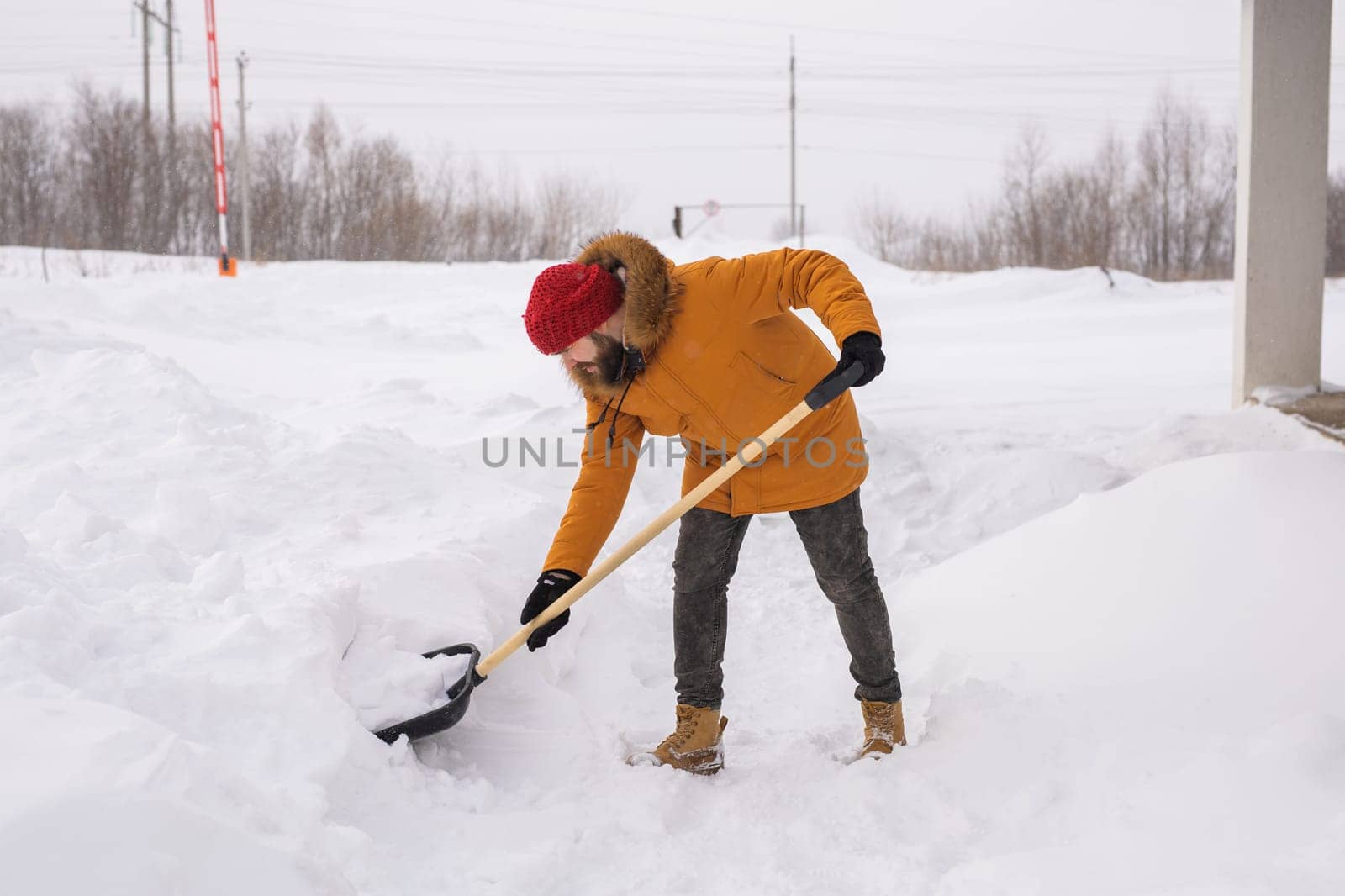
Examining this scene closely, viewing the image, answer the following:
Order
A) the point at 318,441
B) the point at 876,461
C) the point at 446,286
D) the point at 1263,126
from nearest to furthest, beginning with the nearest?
the point at 318,441 → the point at 876,461 → the point at 1263,126 → the point at 446,286

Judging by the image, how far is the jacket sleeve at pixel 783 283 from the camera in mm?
2100

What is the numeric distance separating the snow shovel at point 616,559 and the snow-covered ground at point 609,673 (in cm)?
8

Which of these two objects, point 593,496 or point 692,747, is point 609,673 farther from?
point 593,496

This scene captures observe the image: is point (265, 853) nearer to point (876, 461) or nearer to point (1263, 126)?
point (876, 461)

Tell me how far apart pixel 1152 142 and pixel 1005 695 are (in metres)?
23.2

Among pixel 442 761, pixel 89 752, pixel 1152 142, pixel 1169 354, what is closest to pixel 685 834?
pixel 442 761

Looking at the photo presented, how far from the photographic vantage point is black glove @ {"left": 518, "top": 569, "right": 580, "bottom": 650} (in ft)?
7.78

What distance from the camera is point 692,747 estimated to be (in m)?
2.44

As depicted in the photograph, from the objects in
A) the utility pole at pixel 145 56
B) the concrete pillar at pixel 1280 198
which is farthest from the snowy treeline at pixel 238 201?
the concrete pillar at pixel 1280 198

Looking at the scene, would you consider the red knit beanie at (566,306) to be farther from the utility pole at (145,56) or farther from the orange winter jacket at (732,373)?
the utility pole at (145,56)

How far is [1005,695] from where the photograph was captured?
8.06 ft

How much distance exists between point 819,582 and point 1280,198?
4711 mm

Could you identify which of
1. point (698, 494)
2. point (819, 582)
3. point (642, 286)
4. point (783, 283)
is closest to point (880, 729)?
point (819, 582)

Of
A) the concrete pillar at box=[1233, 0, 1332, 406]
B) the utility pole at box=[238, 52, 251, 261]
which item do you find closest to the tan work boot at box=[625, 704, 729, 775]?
the concrete pillar at box=[1233, 0, 1332, 406]
